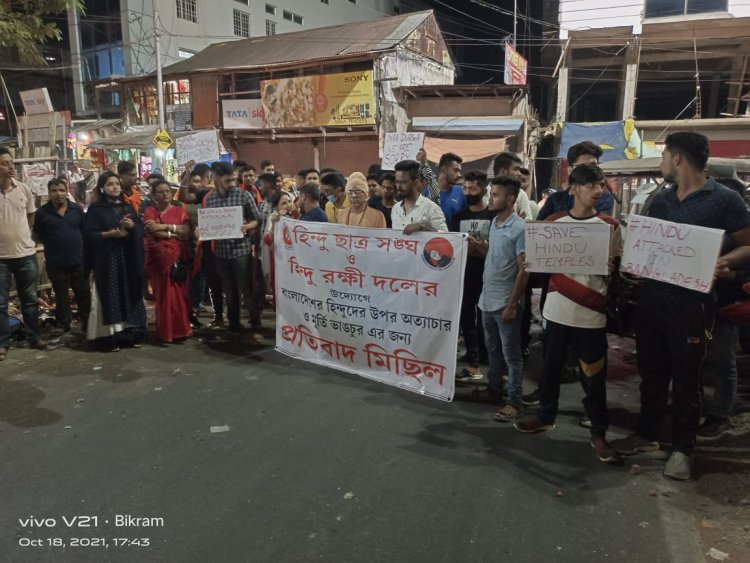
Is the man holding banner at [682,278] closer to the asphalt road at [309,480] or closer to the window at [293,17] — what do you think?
the asphalt road at [309,480]

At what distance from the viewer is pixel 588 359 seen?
3553 millimetres

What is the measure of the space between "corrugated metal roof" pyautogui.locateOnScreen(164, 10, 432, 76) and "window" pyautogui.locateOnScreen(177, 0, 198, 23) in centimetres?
506

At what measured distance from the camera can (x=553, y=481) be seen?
3279 mm

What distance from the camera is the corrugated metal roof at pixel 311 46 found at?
64.8 ft

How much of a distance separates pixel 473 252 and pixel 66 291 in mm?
4961

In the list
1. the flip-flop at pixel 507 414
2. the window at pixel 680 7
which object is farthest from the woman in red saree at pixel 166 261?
the window at pixel 680 7

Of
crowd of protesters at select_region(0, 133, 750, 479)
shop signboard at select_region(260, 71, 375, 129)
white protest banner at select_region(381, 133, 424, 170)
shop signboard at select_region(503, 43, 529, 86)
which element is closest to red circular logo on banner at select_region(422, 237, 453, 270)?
crowd of protesters at select_region(0, 133, 750, 479)

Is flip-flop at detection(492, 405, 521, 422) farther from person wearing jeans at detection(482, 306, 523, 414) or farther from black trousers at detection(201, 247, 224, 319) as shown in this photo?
black trousers at detection(201, 247, 224, 319)

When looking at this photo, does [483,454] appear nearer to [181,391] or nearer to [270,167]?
[181,391]

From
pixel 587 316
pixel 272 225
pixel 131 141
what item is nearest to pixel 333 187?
pixel 272 225

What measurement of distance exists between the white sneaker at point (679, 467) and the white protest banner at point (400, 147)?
17.9ft

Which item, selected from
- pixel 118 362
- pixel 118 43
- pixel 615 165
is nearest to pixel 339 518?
pixel 118 362

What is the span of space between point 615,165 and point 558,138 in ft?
31.4

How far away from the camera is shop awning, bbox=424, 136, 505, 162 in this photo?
16.2m
